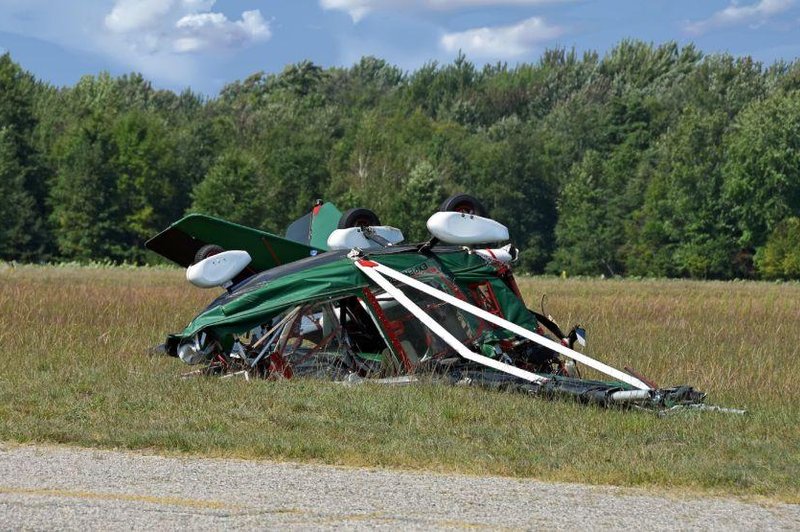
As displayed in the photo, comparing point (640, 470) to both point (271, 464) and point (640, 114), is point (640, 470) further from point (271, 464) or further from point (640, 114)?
point (640, 114)

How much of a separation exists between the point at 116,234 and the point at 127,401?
78751 millimetres

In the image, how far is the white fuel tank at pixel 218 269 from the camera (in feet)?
40.0

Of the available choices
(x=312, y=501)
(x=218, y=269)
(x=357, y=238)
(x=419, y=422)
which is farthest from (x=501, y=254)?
(x=312, y=501)

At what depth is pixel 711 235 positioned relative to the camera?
262 ft

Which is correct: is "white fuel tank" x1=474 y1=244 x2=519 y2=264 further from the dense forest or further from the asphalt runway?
the dense forest

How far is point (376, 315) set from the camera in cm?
1176

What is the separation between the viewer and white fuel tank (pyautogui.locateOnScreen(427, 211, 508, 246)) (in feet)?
39.8

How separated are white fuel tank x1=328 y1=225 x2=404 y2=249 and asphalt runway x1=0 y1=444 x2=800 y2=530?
557 centimetres

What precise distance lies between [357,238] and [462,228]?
5.89 feet

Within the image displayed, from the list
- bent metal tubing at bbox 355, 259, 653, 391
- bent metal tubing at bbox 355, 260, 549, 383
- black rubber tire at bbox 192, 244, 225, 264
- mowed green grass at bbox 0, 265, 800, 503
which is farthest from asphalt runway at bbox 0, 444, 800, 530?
black rubber tire at bbox 192, 244, 225, 264

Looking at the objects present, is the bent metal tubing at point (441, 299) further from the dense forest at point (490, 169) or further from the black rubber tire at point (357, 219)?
the dense forest at point (490, 169)

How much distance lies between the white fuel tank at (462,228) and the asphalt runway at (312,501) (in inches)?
173

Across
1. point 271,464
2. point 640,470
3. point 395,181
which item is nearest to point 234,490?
A: point 271,464

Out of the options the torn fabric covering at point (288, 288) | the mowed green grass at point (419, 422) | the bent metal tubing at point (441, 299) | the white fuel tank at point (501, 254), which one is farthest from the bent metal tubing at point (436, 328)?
the white fuel tank at point (501, 254)
